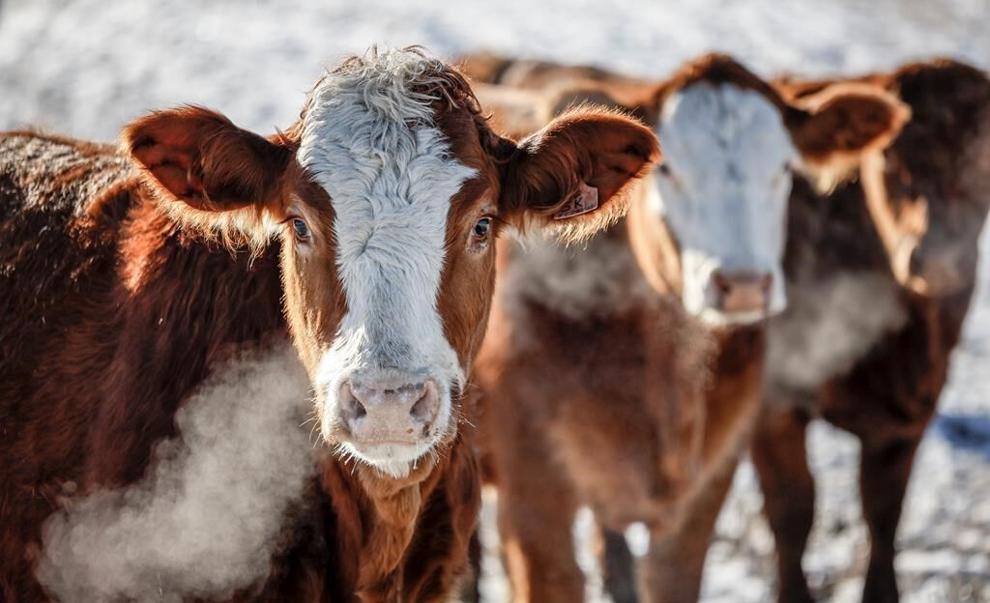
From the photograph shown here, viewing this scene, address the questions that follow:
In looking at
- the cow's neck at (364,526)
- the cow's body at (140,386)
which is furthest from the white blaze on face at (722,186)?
the cow's neck at (364,526)

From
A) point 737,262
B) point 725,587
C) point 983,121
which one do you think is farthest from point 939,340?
point 737,262

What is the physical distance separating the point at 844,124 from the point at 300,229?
9.68 ft

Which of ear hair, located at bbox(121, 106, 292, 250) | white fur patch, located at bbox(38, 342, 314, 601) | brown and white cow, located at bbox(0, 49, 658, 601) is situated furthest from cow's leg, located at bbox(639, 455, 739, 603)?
ear hair, located at bbox(121, 106, 292, 250)

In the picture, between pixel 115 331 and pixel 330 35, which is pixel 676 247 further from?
pixel 330 35

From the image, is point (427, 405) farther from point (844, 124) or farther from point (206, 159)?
point (844, 124)

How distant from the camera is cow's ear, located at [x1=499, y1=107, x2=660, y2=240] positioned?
379 cm

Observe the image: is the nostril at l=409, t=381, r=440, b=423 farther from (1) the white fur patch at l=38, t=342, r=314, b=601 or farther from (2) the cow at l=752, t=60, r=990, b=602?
(2) the cow at l=752, t=60, r=990, b=602

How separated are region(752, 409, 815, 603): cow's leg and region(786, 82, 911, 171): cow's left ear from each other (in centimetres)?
141

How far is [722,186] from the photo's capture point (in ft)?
17.5

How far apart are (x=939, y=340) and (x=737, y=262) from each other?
2.00 meters

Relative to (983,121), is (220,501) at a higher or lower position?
higher

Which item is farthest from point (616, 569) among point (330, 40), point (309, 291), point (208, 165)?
point (330, 40)

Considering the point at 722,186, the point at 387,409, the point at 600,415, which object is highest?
the point at 387,409

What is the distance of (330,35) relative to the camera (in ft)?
52.9
